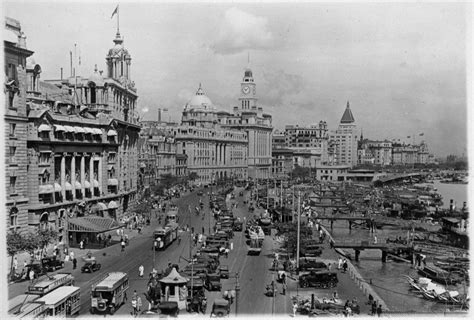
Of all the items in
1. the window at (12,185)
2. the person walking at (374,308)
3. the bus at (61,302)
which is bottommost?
the person walking at (374,308)

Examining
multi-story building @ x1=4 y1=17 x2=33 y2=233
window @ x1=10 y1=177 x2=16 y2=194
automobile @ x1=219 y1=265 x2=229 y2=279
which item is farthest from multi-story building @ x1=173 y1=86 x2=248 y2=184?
automobile @ x1=219 y1=265 x2=229 y2=279

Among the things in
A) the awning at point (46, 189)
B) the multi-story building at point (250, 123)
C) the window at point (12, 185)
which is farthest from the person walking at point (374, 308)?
the multi-story building at point (250, 123)

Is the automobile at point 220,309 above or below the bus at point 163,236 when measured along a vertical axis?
below

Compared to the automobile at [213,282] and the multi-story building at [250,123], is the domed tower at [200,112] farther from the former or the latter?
the automobile at [213,282]

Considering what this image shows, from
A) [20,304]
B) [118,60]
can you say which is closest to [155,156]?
[118,60]

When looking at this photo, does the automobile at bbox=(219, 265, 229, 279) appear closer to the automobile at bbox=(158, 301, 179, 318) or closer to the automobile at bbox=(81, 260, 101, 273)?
the automobile at bbox=(81, 260, 101, 273)

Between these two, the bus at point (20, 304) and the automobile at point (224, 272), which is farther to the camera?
the automobile at point (224, 272)

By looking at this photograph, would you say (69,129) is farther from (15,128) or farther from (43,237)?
(43,237)
